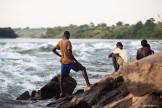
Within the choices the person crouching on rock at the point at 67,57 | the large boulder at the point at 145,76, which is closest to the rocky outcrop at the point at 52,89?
the person crouching on rock at the point at 67,57

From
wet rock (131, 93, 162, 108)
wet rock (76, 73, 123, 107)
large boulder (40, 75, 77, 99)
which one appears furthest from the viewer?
large boulder (40, 75, 77, 99)

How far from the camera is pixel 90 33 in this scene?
360ft

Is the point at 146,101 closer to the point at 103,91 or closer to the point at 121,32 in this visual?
the point at 103,91

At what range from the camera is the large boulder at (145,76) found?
19.6 ft

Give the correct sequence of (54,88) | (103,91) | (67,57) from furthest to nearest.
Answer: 1. (54,88)
2. (67,57)
3. (103,91)

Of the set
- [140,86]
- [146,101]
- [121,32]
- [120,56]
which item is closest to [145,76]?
[140,86]

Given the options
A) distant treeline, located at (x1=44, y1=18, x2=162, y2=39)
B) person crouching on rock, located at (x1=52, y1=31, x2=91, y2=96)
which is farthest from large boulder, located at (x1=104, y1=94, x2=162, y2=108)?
distant treeline, located at (x1=44, y1=18, x2=162, y2=39)

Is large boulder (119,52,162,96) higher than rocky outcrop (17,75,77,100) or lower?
higher

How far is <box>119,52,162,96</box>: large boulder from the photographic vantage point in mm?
5980

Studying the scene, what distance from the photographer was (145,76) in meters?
6.12

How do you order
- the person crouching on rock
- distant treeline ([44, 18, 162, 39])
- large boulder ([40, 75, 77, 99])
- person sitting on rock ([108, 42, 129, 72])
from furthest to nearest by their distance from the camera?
1. distant treeline ([44, 18, 162, 39])
2. person sitting on rock ([108, 42, 129, 72])
3. large boulder ([40, 75, 77, 99])
4. the person crouching on rock

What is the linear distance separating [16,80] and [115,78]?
8.93m

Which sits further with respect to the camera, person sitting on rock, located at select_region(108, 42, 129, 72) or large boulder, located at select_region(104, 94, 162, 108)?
person sitting on rock, located at select_region(108, 42, 129, 72)

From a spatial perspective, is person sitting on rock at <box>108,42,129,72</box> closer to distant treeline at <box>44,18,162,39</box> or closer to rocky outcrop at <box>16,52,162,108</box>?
rocky outcrop at <box>16,52,162,108</box>
